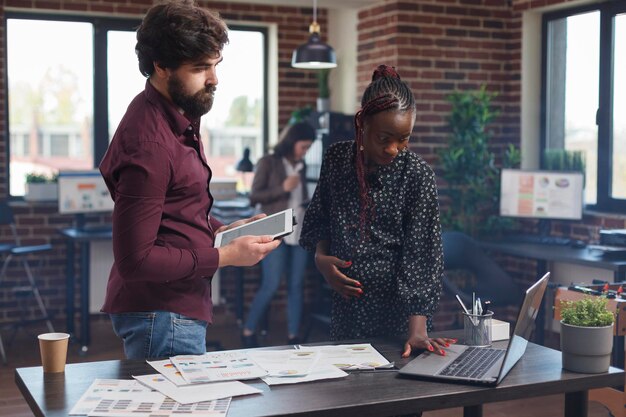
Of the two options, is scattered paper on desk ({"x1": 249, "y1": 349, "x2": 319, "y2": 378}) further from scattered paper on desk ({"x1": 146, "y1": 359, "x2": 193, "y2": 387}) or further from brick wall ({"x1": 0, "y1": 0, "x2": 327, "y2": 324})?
brick wall ({"x1": 0, "y1": 0, "x2": 327, "y2": 324})

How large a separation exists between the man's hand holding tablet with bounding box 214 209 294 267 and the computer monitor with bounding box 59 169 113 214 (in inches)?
144

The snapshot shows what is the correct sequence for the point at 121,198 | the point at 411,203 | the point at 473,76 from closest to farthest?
the point at 121,198 < the point at 411,203 < the point at 473,76

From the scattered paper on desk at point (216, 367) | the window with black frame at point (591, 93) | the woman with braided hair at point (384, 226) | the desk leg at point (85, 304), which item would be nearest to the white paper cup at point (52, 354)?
the scattered paper on desk at point (216, 367)

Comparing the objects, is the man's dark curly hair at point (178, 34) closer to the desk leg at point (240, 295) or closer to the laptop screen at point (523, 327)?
the laptop screen at point (523, 327)

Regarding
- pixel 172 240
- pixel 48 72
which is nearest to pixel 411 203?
pixel 172 240

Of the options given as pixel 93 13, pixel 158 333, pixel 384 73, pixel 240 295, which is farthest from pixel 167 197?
pixel 93 13

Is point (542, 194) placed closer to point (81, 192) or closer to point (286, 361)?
point (81, 192)

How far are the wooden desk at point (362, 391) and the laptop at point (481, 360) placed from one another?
25 millimetres

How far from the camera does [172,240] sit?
2082mm

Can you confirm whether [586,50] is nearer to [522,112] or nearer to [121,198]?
[522,112]

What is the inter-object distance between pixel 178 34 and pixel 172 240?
1.63ft

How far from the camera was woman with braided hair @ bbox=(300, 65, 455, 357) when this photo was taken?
2365 millimetres

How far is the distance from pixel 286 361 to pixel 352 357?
0.18 m

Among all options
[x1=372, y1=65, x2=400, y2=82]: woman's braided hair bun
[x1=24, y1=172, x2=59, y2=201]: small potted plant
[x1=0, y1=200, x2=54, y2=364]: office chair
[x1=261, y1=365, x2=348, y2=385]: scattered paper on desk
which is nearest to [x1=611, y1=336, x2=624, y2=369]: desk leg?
[x1=372, y1=65, x2=400, y2=82]: woman's braided hair bun
